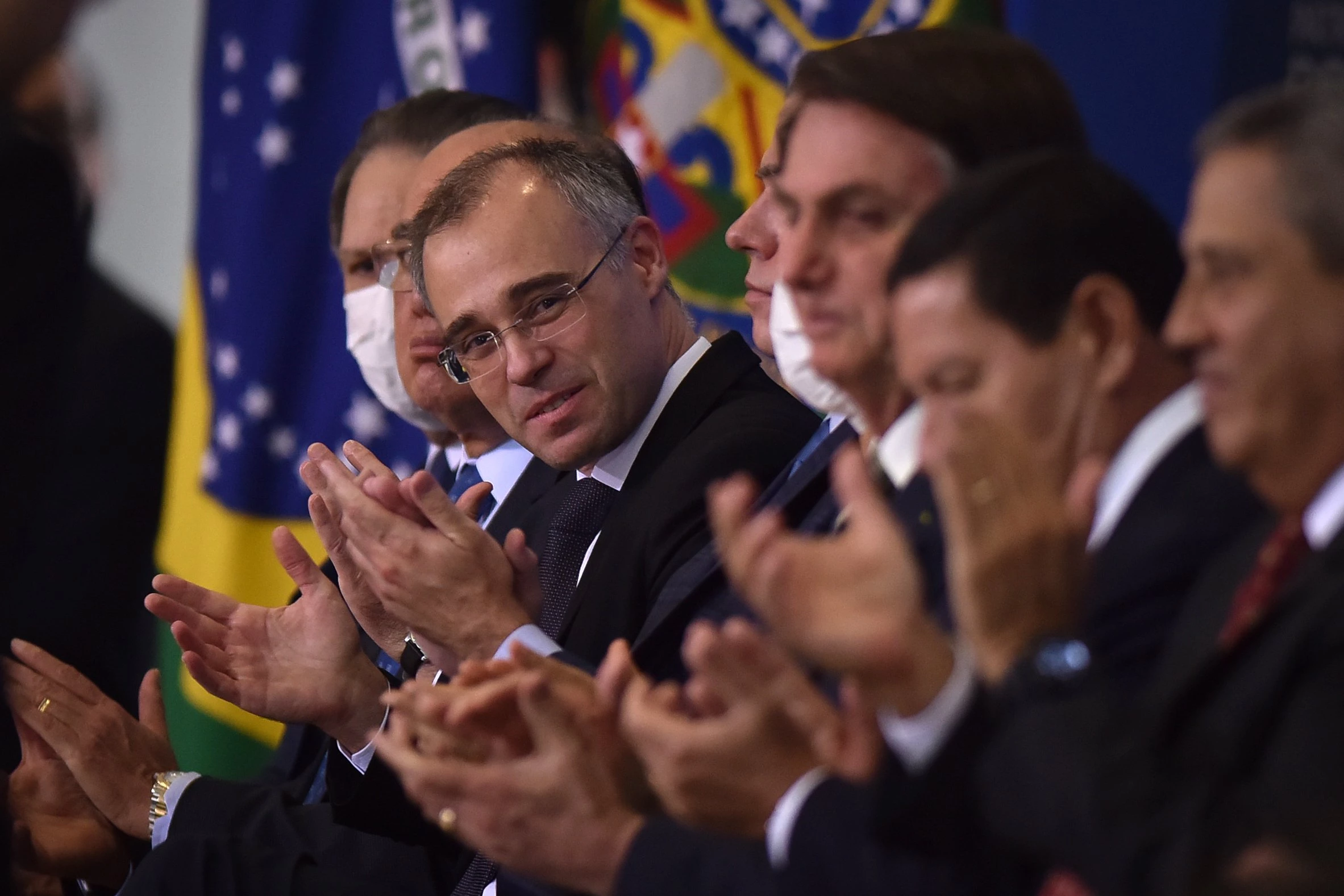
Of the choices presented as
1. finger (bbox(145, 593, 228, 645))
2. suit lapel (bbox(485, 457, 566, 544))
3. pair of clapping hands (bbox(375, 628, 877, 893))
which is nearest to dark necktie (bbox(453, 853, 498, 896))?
pair of clapping hands (bbox(375, 628, 877, 893))

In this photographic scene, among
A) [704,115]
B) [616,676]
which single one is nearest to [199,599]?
[616,676]

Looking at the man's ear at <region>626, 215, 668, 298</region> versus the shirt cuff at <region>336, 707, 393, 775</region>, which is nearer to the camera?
the shirt cuff at <region>336, 707, 393, 775</region>

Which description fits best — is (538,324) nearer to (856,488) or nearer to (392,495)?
(392,495)

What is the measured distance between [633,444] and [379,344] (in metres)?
1.09

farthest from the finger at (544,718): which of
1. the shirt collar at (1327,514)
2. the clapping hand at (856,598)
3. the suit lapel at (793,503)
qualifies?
the shirt collar at (1327,514)

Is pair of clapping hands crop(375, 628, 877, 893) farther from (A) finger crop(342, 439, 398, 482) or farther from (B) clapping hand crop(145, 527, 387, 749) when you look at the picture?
(B) clapping hand crop(145, 527, 387, 749)

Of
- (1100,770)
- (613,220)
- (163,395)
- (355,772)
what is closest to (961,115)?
(1100,770)

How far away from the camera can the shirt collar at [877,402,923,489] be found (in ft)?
5.50

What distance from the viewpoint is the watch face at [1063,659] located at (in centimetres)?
118

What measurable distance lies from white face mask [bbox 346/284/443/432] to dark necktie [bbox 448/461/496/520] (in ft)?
0.60

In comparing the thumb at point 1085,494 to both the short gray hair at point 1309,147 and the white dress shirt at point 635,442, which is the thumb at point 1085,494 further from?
the white dress shirt at point 635,442

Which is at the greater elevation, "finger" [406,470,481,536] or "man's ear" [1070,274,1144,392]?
"man's ear" [1070,274,1144,392]

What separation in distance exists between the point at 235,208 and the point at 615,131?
1463 mm

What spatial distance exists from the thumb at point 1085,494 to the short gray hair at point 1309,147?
22cm
